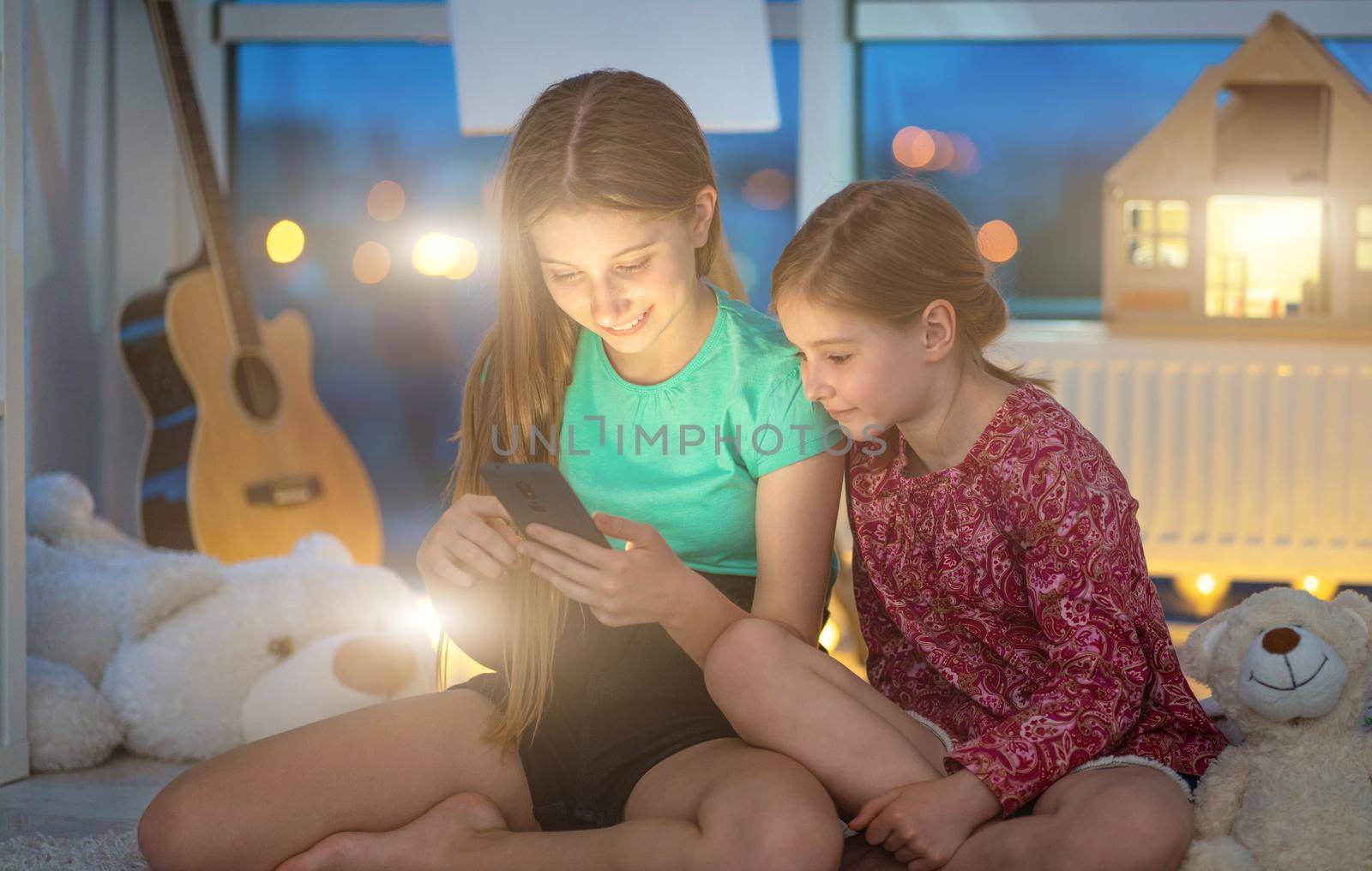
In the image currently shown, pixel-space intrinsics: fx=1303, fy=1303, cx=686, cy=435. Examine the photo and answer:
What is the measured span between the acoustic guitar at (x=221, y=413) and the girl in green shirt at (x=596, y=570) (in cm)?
94

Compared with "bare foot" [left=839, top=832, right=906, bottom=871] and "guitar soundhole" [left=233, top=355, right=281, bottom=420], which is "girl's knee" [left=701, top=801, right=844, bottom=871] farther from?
"guitar soundhole" [left=233, top=355, right=281, bottom=420]

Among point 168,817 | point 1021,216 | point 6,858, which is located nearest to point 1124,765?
point 168,817

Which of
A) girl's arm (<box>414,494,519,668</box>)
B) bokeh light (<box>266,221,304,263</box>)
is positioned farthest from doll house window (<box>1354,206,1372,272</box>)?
bokeh light (<box>266,221,304,263</box>)

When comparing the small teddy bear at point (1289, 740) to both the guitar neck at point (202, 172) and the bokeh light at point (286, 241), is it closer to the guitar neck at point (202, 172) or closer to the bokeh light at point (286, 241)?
the guitar neck at point (202, 172)

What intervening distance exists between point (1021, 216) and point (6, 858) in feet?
6.40

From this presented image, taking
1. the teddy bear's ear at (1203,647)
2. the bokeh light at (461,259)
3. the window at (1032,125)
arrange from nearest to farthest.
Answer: the teddy bear's ear at (1203,647), the window at (1032,125), the bokeh light at (461,259)

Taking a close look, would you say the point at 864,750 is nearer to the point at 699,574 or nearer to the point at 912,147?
the point at 699,574

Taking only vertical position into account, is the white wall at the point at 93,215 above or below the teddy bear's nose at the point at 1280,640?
above

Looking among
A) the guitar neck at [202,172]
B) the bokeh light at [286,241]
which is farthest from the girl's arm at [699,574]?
→ the bokeh light at [286,241]

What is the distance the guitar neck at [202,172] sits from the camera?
209cm

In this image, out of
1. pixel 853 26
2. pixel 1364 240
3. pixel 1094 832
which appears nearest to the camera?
pixel 1094 832

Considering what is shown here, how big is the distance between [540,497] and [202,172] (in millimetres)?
1411

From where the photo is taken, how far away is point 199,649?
1535 mm

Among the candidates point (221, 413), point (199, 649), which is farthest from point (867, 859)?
point (221, 413)
